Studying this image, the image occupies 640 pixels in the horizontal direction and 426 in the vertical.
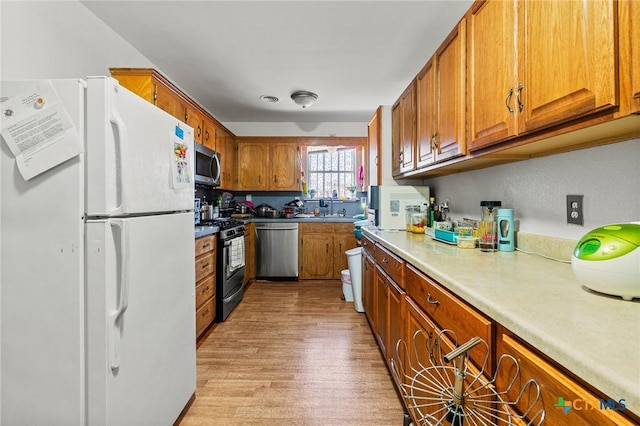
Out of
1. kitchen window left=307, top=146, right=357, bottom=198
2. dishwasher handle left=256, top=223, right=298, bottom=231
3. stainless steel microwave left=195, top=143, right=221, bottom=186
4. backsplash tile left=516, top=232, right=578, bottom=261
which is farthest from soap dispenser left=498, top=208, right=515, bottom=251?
kitchen window left=307, top=146, right=357, bottom=198

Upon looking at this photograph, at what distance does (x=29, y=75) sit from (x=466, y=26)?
2.37 m

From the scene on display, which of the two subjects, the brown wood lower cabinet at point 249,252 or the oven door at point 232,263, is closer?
the oven door at point 232,263

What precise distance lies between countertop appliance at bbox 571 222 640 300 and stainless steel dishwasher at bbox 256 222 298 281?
374 centimetres

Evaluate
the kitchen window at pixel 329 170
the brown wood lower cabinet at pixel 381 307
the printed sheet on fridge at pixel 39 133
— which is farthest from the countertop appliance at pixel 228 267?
the kitchen window at pixel 329 170

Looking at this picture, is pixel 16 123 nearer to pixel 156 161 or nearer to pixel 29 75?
pixel 156 161

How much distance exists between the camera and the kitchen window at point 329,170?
5.21m

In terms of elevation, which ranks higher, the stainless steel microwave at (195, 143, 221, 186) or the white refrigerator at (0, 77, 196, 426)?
the stainless steel microwave at (195, 143, 221, 186)

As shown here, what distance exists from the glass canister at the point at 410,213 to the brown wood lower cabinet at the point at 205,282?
1.79 meters

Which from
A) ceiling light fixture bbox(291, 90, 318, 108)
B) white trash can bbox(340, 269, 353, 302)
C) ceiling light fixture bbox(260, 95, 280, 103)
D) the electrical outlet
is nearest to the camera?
the electrical outlet

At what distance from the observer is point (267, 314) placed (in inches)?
122

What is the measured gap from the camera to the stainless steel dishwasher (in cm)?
440

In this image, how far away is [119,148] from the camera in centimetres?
111

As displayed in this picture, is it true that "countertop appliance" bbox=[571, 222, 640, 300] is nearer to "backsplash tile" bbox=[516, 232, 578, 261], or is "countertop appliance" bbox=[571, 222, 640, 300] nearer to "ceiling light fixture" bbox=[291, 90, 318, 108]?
"backsplash tile" bbox=[516, 232, 578, 261]

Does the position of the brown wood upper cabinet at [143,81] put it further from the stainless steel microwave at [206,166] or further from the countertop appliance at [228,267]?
the countertop appliance at [228,267]
